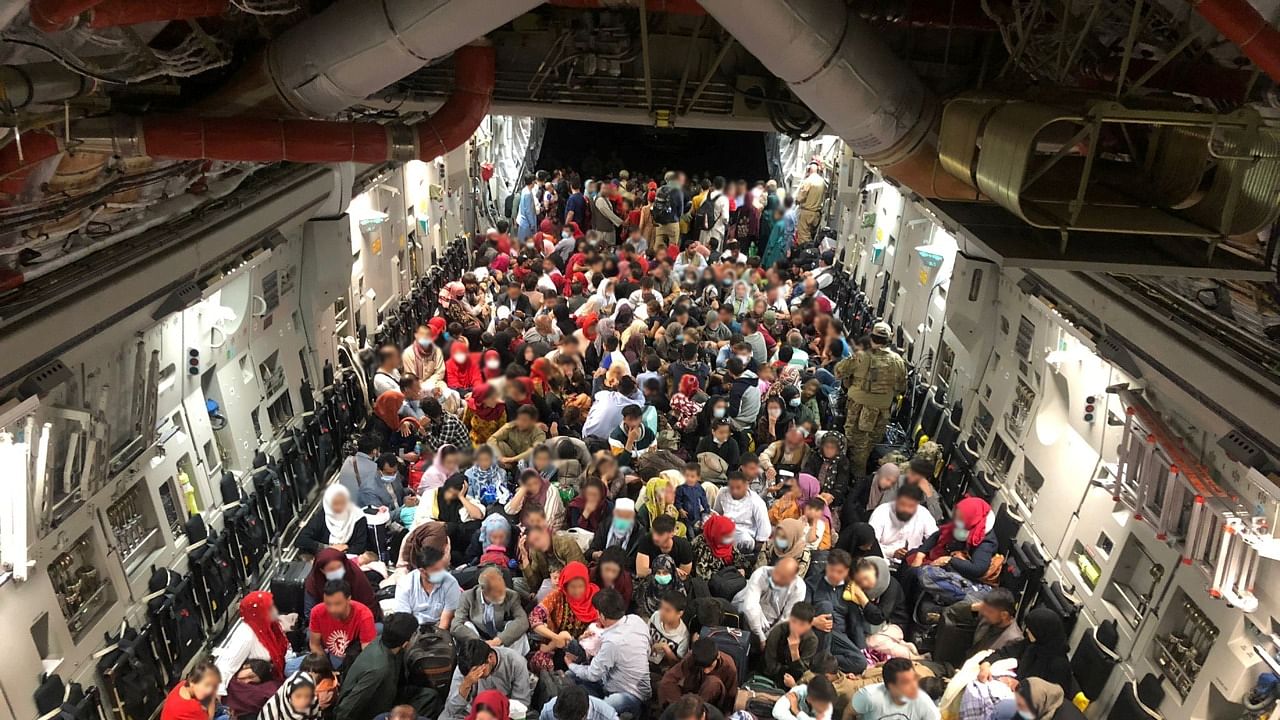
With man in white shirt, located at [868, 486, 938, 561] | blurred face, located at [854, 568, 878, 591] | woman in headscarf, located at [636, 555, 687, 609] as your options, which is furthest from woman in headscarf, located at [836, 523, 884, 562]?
woman in headscarf, located at [636, 555, 687, 609]

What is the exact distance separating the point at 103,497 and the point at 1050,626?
524 centimetres

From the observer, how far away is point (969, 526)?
5.81 meters

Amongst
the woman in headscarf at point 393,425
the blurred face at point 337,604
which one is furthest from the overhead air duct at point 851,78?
the woman in headscarf at point 393,425

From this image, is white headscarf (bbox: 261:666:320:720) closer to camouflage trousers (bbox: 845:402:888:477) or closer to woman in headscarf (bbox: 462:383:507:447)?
woman in headscarf (bbox: 462:383:507:447)

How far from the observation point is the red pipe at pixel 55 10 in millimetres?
2699

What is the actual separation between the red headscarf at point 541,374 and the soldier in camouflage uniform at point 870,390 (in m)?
2.65

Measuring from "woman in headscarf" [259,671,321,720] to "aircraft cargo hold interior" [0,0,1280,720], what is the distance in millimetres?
22

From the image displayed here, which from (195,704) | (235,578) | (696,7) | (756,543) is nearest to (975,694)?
(756,543)

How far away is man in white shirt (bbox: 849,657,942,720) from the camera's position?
13.3ft

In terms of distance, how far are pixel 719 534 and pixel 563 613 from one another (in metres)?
1.17

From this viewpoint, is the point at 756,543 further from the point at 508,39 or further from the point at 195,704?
the point at 508,39

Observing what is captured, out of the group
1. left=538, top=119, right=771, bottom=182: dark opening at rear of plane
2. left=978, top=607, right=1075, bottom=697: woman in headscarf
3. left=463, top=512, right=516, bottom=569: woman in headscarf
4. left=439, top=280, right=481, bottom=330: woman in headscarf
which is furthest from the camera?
left=538, top=119, right=771, bottom=182: dark opening at rear of plane

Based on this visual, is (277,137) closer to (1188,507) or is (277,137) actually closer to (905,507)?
(905,507)

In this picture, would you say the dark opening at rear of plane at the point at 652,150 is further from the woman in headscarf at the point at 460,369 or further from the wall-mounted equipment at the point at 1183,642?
the wall-mounted equipment at the point at 1183,642
